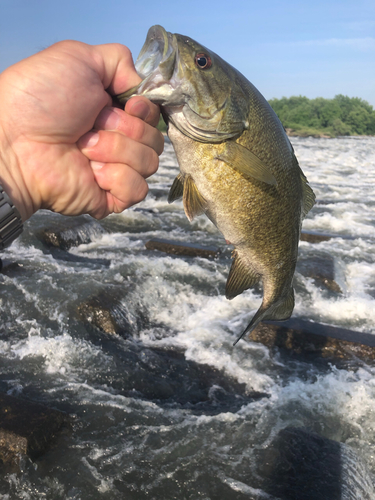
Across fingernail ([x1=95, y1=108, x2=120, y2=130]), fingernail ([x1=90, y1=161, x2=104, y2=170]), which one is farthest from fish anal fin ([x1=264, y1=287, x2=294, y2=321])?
fingernail ([x1=95, y1=108, x2=120, y2=130])

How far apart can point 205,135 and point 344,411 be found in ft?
12.2

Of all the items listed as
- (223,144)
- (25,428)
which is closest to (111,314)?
(25,428)

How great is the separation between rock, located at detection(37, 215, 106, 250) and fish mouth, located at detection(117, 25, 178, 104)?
700 cm

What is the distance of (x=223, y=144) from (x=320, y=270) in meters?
6.11

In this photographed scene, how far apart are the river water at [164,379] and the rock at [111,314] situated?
34 mm

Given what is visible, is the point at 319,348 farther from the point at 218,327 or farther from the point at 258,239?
the point at 258,239

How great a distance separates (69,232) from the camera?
8.91m

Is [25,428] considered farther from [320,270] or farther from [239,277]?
[320,270]

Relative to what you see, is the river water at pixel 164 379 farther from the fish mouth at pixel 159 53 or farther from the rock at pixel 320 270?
the fish mouth at pixel 159 53

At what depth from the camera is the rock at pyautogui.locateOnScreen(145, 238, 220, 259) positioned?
325 inches

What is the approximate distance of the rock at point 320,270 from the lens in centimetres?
725

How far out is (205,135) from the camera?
2.06 m

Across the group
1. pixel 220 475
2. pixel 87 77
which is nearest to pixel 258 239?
pixel 87 77

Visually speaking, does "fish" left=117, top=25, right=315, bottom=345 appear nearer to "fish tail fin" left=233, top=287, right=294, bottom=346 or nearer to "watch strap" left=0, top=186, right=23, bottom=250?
"fish tail fin" left=233, top=287, right=294, bottom=346
